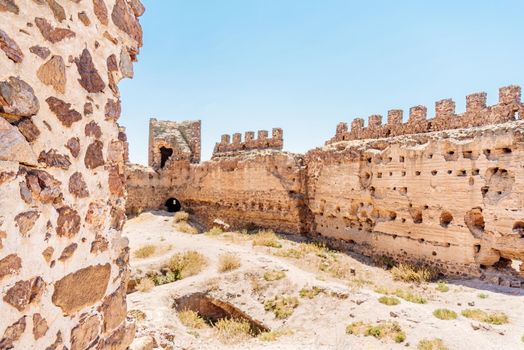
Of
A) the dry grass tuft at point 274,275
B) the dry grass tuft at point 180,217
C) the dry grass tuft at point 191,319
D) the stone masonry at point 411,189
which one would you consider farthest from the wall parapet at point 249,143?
the dry grass tuft at point 191,319

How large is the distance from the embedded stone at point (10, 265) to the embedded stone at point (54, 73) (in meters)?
1.03

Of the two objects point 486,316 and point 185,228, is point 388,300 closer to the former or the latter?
point 486,316

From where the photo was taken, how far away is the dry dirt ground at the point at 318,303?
6.89 m

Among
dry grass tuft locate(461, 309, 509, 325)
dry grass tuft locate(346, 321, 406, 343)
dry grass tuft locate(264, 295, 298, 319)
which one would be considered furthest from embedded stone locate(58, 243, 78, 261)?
dry grass tuft locate(461, 309, 509, 325)

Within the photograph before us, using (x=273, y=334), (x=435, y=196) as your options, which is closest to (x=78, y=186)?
(x=273, y=334)

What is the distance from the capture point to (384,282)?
10469 mm

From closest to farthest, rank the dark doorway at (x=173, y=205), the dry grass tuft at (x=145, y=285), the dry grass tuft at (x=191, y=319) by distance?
the dry grass tuft at (x=191, y=319), the dry grass tuft at (x=145, y=285), the dark doorway at (x=173, y=205)

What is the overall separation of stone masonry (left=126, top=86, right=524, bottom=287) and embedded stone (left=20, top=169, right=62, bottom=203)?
34.7 feet

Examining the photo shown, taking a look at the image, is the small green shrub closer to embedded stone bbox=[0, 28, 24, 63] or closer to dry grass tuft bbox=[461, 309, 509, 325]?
dry grass tuft bbox=[461, 309, 509, 325]

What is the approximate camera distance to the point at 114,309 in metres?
2.85

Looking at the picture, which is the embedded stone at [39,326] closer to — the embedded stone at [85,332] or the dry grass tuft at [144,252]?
the embedded stone at [85,332]

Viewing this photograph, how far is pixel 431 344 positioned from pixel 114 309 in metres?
5.90

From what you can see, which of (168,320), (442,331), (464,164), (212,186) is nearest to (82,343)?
(168,320)

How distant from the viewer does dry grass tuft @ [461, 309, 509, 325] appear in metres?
7.32
